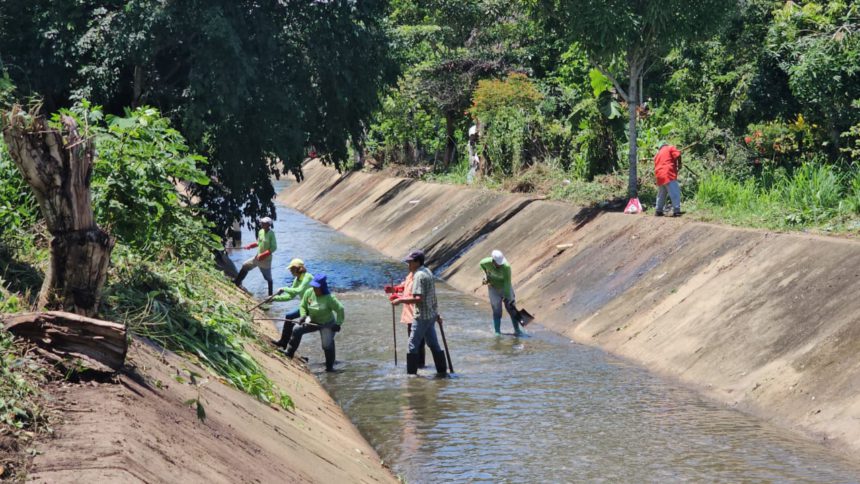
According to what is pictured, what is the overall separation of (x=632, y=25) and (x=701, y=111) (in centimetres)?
459

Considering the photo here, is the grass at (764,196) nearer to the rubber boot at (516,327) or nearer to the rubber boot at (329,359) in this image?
the rubber boot at (516,327)

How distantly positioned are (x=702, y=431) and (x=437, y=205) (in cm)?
2420

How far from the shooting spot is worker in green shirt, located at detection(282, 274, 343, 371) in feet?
49.8

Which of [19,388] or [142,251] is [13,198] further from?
[19,388]

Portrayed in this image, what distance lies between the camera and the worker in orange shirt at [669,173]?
68.6 ft

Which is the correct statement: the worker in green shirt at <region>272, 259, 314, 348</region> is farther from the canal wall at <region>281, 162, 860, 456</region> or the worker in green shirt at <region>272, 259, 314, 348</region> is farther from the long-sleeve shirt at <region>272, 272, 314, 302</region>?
the canal wall at <region>281, 162, 860, 456</region>

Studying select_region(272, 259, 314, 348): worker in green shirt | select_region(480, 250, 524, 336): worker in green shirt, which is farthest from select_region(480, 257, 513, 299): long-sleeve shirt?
select_region(272, 259, 314, 348): worker in green shirt

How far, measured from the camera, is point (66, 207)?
8.77 meters

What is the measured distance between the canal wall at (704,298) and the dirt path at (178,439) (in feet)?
16.0

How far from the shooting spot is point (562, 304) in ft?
67.1

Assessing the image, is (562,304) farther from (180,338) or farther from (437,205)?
(437,205)

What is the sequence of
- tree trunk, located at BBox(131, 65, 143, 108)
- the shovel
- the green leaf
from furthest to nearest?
1. the green leaf
2. tree trunk, located at BBox(131, 65, 143, 108)
3. the shovel

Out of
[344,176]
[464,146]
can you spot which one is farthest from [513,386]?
[344,176]

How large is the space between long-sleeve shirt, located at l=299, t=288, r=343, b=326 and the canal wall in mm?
4433
